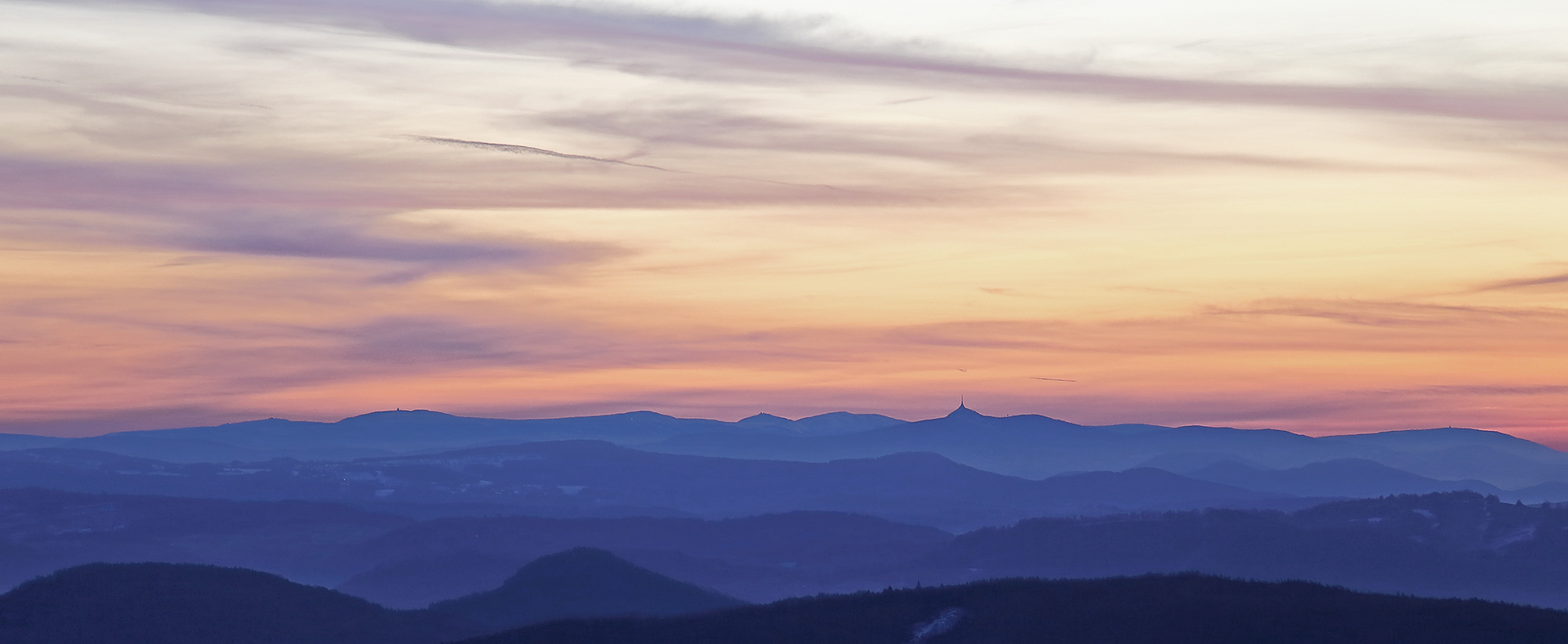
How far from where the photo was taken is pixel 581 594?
160 meters

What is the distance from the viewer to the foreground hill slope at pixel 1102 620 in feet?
216

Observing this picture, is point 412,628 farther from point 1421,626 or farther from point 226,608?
point 1421,626

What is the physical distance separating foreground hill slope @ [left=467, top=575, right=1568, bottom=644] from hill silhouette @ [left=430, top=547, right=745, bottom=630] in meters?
69.1

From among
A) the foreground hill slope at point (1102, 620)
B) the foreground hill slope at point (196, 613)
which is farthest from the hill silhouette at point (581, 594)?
the foreground hill slope at point (1102, 620)

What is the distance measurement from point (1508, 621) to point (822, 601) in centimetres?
3606

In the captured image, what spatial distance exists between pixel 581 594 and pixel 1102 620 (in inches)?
3785

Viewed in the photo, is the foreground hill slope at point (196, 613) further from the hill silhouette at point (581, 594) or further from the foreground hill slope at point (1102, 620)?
the foreground hill slope at point (1102, 620)

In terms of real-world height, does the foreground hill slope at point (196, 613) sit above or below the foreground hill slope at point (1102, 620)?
below

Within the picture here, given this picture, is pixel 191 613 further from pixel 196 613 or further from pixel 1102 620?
pixel 1102 620

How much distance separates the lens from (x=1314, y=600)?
234 ft

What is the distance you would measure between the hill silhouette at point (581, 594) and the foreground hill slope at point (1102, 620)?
69.1 m

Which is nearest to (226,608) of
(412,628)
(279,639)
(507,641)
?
(279,639)

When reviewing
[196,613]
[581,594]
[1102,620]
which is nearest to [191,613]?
[196,613]

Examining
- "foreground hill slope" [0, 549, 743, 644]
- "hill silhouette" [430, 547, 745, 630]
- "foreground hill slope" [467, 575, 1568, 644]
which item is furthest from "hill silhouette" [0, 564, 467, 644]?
"foreground hill slope" [467, 575, 1568, 644]
